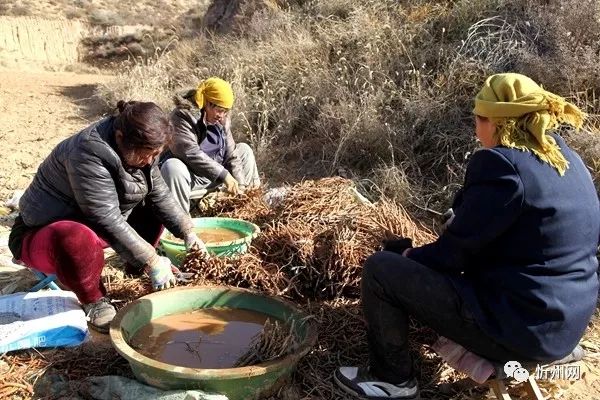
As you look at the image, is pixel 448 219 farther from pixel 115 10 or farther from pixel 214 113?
pixel 115 10

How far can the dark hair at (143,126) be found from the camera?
2846 mm

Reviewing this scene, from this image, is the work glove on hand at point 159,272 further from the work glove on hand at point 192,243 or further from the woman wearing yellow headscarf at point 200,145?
the woman wearing yellow headscarf at point 200,145

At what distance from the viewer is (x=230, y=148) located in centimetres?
498

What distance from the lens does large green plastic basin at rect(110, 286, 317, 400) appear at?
238 centimetres

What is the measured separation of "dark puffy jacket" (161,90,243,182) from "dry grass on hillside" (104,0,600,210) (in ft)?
4.09

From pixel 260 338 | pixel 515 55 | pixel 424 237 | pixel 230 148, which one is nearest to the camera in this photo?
pixel 260 338

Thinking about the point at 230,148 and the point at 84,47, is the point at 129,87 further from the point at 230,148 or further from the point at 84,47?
the point at 84,47

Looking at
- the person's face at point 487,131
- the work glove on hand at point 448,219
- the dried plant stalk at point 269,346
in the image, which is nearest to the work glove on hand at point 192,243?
the dried plant stalk at point 269,346

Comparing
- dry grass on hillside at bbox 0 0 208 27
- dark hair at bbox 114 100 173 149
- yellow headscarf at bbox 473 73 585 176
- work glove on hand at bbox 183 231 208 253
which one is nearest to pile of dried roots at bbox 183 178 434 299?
work glove on hand at bbox 183 231 208 253

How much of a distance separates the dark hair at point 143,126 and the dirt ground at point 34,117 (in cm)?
330

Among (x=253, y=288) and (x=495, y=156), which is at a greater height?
(x=495, y=156)

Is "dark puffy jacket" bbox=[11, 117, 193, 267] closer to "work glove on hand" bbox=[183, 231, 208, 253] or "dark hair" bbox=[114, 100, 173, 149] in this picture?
"dark hair" bbox=[114, 100, 173, 149]

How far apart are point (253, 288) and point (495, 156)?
1539 mm

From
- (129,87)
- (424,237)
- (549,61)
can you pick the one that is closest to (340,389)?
(424,237)
